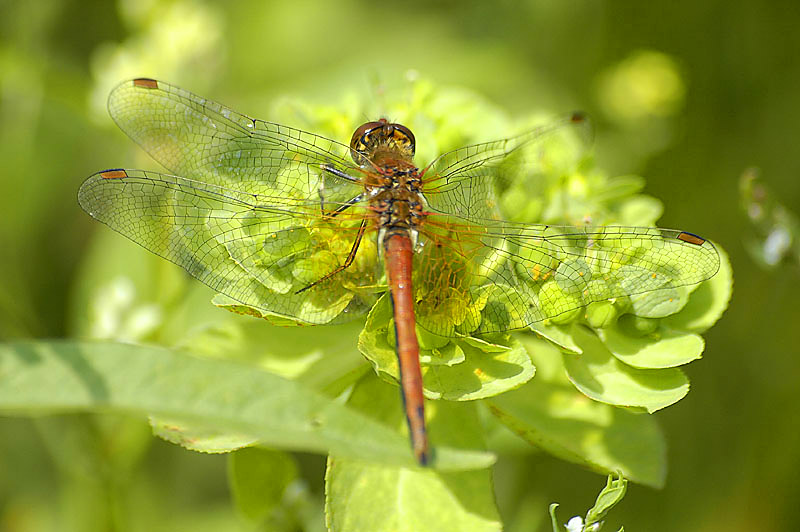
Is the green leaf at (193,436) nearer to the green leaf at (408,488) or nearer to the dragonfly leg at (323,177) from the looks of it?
the green leaf at (408,488)

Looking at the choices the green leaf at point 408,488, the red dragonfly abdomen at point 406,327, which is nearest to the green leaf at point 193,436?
the green leaf at point 408,488

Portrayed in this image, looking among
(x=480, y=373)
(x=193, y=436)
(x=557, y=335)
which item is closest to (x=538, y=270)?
(x=557, y=335)

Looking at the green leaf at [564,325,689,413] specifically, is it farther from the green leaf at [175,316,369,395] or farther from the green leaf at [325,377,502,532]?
the green leaf at [175,316,369,395]

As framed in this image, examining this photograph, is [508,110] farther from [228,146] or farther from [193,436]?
[193,436]

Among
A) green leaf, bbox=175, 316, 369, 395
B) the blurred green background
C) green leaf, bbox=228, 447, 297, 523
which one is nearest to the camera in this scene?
green leaf, bbox=175, 316, 369, 395

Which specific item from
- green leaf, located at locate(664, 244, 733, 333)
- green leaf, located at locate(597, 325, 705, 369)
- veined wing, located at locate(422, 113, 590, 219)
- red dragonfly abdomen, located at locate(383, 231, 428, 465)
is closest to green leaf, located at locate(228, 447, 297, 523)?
red dragonfly abdomen, located at locate(383, 231, 428, 465)
